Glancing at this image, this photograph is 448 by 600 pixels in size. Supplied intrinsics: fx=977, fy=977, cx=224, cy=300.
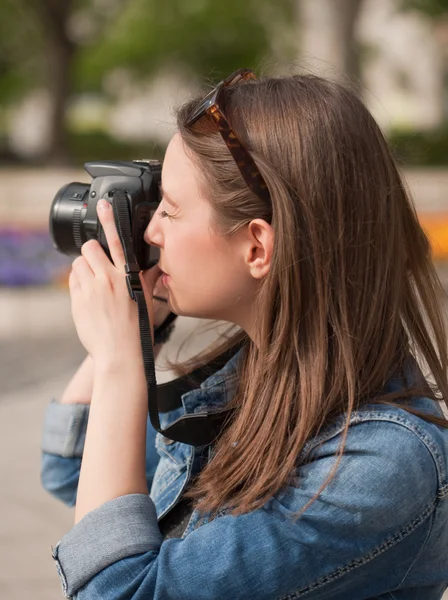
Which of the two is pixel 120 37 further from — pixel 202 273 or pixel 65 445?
pixel 202 273

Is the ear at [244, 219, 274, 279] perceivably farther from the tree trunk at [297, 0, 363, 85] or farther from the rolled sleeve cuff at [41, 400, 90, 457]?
the tree trunk at [297, 0, 363, 85]

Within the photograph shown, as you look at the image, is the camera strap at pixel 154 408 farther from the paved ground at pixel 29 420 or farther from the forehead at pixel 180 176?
the paved ground at pixel 29 420

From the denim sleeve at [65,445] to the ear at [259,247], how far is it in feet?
1.61

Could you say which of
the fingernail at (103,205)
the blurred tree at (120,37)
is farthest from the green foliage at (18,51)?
the fingernail at (103,205)

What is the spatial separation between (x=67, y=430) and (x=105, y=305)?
0.41 meters

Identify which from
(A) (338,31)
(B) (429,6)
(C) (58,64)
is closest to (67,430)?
(A) (338,31)

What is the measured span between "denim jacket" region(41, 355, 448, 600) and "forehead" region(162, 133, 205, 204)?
1.34 ft

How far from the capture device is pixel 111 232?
1.55m

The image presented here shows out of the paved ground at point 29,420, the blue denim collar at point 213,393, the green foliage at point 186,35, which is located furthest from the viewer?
the green foliage at point 186,35

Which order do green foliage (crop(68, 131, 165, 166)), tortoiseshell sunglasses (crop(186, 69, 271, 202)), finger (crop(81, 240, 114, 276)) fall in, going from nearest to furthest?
1. tortoiseshell sunglasses (crop(186, 69, 271, 202))
2. finger (crop(81, 240, 114, 276))
3. green foliage (crop(68, 131, 165, 166))

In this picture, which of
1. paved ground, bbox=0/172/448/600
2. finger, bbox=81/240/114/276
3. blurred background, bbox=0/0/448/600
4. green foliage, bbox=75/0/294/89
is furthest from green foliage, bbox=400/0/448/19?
finger, bbox=81/240/114/276

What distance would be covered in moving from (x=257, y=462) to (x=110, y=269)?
38cm

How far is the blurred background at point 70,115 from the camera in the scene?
12.2 ft

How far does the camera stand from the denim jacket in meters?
1.26
